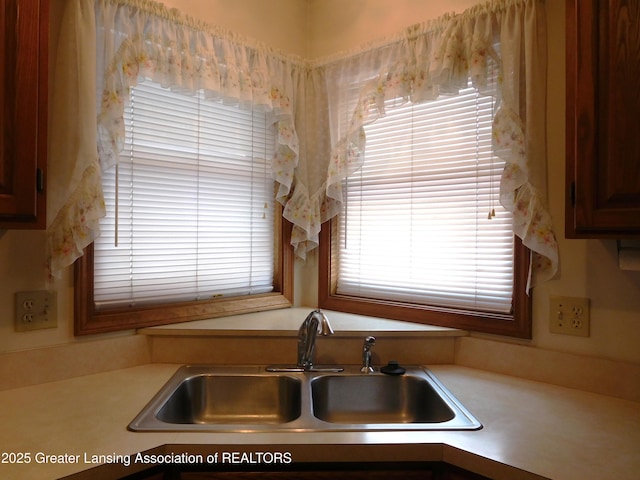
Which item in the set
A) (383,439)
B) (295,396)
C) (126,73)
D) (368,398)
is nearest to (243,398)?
(295,396)

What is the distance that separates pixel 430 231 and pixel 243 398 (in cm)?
99

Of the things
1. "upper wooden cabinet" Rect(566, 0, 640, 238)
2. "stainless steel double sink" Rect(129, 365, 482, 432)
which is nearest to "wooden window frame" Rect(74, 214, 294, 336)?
"stainless steel double sink" Rect(129, 365, 482, 432)

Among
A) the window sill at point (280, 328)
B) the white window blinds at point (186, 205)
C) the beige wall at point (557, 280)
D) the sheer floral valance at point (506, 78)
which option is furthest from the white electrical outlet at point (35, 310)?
the sheer floral valance at point (506, 78)

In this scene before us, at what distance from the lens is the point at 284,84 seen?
2.01 metres

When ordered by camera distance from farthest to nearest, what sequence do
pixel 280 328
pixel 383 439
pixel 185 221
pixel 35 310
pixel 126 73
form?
pixel 185 221
pixel 280 328
pixel 126 73
pixel 35 310
pixel 383 439

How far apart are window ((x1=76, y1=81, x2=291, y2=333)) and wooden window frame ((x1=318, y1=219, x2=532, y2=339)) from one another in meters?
0.20

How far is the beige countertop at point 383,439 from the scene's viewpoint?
94 centimetres

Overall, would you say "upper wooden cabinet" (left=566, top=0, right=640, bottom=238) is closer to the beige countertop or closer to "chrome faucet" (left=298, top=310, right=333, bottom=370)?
the beige countertop

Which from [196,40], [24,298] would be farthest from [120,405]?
[196,40]

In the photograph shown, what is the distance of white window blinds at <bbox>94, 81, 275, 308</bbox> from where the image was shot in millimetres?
1647

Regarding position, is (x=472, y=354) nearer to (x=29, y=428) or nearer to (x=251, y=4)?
(x=29, y=428)

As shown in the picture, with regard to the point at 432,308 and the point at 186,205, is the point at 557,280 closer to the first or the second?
the point at 432,308

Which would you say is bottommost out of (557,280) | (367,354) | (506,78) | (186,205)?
(367,354)

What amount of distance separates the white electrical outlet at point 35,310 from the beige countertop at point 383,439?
0.20 metres
